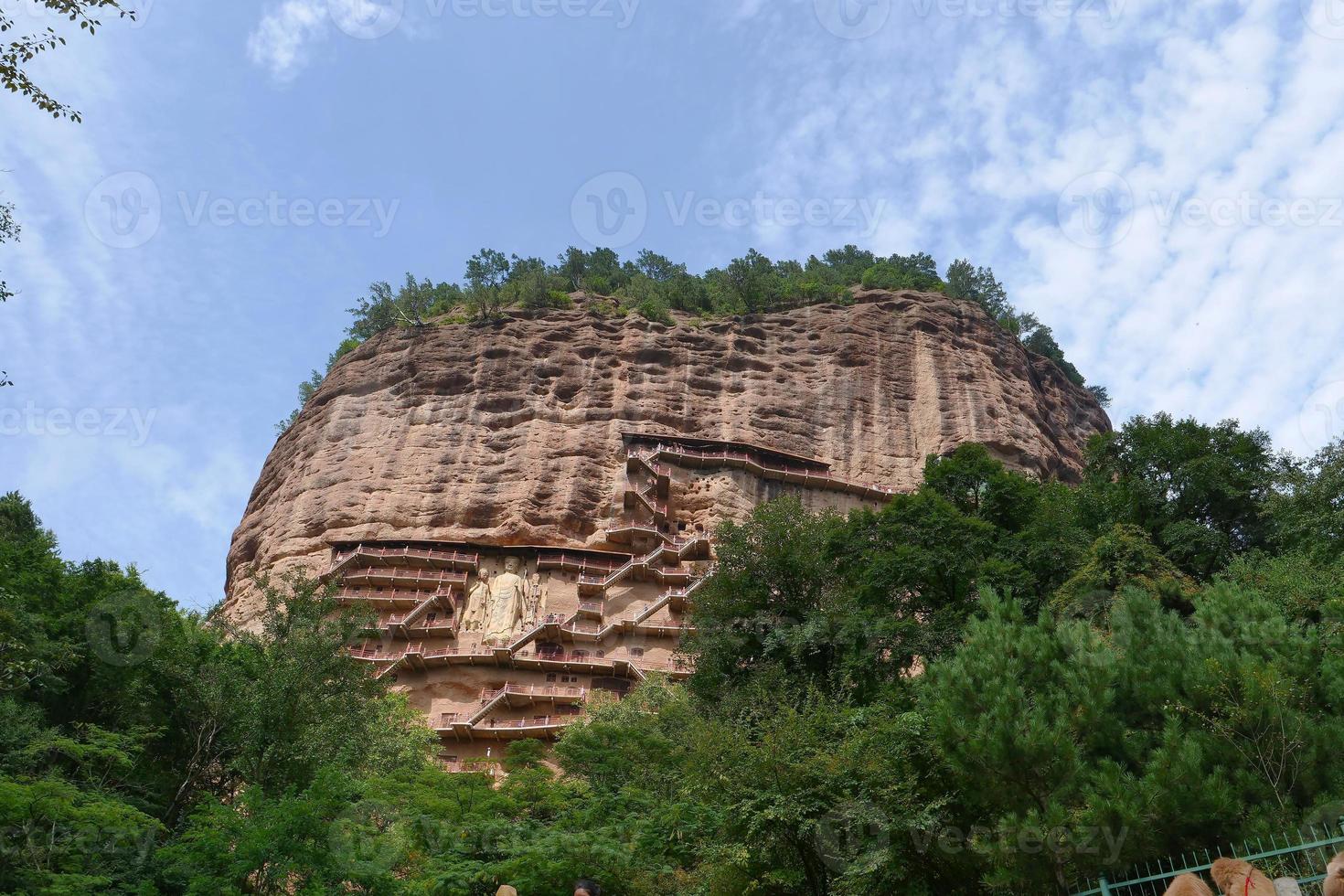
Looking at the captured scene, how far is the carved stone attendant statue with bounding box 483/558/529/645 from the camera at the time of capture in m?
36.7

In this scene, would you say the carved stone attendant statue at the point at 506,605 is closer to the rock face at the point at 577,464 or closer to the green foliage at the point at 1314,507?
the rock face at the point at 577,464

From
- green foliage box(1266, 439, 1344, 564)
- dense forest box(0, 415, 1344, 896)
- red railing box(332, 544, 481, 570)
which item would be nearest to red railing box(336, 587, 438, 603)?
red railing box(332, 544, 481, 570)

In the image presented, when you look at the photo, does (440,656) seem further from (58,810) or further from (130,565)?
(58,810)

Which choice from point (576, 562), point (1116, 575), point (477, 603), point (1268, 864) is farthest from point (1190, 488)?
point (477, 603)

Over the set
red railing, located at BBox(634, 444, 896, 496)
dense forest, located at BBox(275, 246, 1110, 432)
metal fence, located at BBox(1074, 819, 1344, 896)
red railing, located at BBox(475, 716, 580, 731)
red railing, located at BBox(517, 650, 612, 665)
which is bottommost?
metal fence, located at BBox(1074, 819, 1344, 896)

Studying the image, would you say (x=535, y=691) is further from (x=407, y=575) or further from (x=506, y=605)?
(x=407, y=575)

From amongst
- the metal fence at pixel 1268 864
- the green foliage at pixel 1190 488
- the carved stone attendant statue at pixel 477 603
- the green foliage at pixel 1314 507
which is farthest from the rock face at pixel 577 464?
the metal fence at pixel 1268 864

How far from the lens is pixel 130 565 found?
2367 cm

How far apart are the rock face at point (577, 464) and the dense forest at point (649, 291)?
1.75 m

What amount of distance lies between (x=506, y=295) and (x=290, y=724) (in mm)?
36567

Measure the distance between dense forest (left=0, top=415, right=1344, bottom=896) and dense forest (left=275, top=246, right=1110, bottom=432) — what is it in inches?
1101

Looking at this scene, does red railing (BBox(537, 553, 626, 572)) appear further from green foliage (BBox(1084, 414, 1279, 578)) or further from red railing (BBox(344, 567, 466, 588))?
green foliage (BBox(1084, 414, 1279, 578))

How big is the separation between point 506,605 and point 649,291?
846 inches

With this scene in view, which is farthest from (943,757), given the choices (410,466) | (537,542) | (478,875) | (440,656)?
(410,466)
